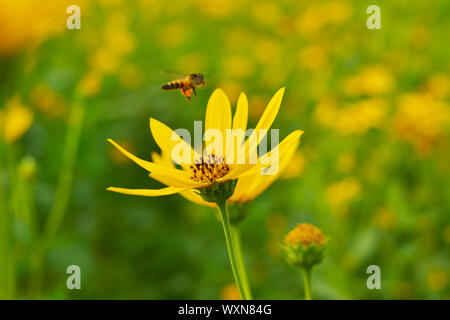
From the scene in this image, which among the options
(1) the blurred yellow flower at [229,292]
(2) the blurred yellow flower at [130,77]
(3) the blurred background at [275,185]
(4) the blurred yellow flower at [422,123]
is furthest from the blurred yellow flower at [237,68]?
(1) the blurred yellow flower at [229,292]

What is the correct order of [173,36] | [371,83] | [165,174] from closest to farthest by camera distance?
[165,174] < [371,83] < [173,36]

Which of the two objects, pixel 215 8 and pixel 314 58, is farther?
pixel 215 8

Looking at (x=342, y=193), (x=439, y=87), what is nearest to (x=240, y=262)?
(x=342, y=193)

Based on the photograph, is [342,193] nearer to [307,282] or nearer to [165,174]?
[307,282]

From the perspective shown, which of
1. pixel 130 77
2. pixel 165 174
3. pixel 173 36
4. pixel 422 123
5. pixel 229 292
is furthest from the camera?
pixel 173 36

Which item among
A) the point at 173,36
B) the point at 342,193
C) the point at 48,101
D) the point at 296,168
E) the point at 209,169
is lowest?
the point at 209,169

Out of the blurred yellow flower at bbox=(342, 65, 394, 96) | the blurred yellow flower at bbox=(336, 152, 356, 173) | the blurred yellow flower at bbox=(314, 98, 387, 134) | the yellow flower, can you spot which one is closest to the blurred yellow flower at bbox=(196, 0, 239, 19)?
the blurred yellow flower at bbox=(342, 65, 394, 96)

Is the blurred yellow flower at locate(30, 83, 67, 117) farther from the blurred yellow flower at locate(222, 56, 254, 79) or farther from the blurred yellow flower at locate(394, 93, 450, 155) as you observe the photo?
the blurred yellow flower at locate(394, 93, 450, 155)

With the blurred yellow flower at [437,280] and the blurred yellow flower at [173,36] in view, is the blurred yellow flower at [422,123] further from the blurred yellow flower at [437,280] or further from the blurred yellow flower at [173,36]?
the blurred yellow flower at [173,36]
